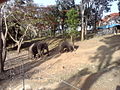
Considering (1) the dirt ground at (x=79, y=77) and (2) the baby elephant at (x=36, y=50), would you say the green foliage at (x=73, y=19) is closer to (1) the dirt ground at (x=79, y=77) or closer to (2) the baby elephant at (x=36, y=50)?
(2) the baby elephant at (x=36, y=50)

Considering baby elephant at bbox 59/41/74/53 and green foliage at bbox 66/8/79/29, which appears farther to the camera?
green foliage at bbox 66/8/79/29

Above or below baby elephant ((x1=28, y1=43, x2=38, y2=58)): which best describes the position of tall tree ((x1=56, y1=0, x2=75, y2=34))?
above

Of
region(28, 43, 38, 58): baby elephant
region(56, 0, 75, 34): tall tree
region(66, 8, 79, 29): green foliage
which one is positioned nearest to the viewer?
region(28, 43, 38, 58): baby elephant

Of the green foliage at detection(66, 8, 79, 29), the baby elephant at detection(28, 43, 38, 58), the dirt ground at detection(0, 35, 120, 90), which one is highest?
the green foliage at detection(66, 8, 79, 29)

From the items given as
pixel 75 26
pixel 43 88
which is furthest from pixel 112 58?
pixel 75 26

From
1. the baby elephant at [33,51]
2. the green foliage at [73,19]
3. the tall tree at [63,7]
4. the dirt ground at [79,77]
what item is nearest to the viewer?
the dirt ground at [79,77]

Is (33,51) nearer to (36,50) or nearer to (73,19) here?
(36,50)

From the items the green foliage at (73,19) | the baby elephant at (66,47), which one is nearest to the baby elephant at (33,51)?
the baby elephant at (66,47)

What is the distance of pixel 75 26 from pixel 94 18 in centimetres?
1688

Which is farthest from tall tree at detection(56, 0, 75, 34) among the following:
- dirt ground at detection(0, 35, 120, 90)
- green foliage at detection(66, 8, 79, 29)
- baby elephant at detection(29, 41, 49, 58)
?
dirt ground at detection(0, 35, 120, 90)

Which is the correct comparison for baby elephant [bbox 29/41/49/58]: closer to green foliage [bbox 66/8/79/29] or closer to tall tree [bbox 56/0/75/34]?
green foliage [bbox 66/8/79/29]

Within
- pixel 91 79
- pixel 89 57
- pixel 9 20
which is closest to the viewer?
pixel 91 79

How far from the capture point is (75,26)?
22.4 meters

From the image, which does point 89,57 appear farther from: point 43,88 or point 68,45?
point 43,88
